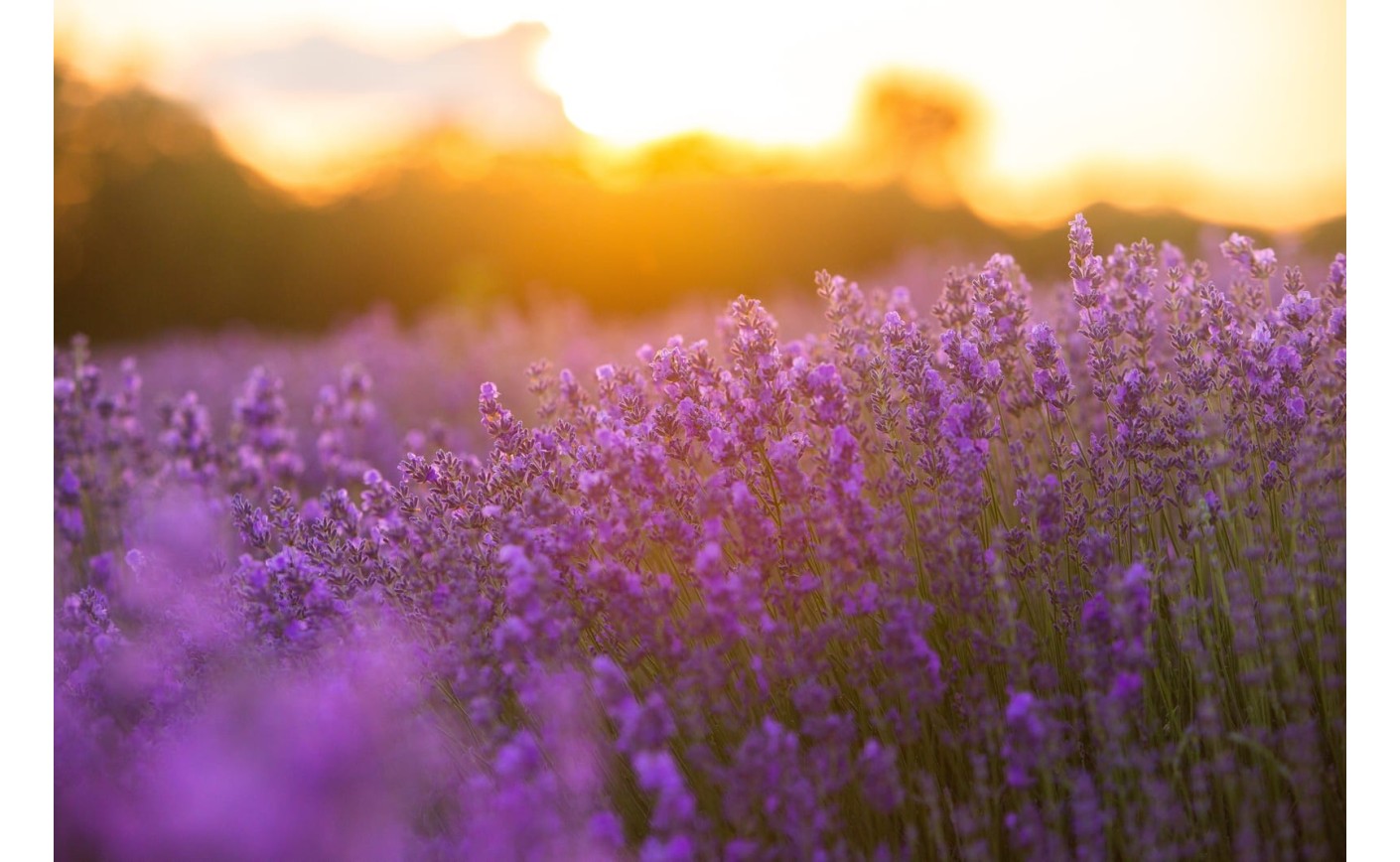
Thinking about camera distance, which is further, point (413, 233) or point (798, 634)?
point (413, 233)

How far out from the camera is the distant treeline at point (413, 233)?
2.83 metres

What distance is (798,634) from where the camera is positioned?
5.00 ft

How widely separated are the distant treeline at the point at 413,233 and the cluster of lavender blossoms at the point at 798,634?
0.77 m

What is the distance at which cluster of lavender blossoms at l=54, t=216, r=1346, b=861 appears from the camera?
1354 millimetres

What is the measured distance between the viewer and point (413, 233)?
4.34m

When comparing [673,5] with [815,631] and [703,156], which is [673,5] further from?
[815,631]

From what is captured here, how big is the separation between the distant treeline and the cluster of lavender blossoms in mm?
771

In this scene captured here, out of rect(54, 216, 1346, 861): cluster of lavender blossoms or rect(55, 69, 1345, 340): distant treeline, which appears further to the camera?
rect(55, 69, 1345, 340): distant treeline

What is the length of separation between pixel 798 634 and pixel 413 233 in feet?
10.9

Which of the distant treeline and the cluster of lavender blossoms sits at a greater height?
the distant treeline

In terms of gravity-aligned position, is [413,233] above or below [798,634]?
above
